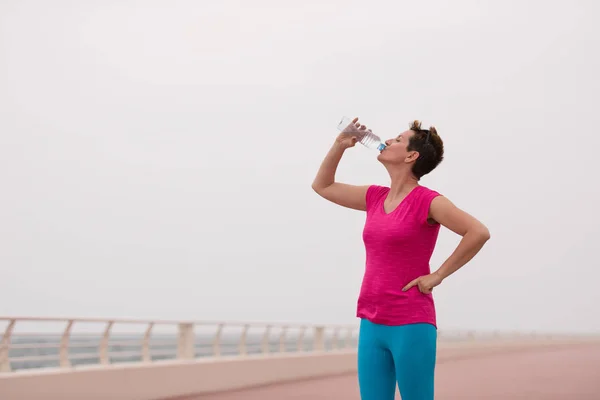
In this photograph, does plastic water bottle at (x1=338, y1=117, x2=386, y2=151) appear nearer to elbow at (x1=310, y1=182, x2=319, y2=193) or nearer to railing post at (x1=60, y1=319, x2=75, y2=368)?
elbow at (x1=310, y1=182, x2=319, y2=193)

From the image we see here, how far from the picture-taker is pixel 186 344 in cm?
1317

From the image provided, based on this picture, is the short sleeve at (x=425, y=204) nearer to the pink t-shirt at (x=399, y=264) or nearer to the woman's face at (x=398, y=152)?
the pink t-shirt at (x=399, y=264)

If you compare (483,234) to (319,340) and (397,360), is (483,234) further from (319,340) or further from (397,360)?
(319,340)

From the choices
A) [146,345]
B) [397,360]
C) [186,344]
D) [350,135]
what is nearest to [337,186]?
[350,135]

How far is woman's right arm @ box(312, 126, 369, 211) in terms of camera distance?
4.19m

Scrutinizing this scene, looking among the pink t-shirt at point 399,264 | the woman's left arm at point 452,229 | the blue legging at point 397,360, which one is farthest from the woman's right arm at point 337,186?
the blue legging at point 397,360

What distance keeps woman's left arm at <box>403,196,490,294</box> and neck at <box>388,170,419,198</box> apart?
0.69 feet

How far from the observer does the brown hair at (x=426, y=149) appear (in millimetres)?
3988

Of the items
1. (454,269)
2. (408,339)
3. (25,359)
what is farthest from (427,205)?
(25,359)

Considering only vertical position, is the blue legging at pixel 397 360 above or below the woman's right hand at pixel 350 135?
below

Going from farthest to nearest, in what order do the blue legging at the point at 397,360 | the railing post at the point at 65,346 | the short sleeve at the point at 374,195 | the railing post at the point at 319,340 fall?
the railing post at the point at 319,340
the railing post at the point at 65,346
the short sleeve at the point at 374,195
the blue legging at the point at 397,360

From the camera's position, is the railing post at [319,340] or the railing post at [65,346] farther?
the railing post at [319,340]

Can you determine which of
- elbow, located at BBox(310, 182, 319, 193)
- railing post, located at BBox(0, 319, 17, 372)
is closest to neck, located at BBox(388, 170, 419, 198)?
elbow, located at BBox(310, 182, 319, 193)

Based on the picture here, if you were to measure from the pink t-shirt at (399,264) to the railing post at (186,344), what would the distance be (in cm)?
959
